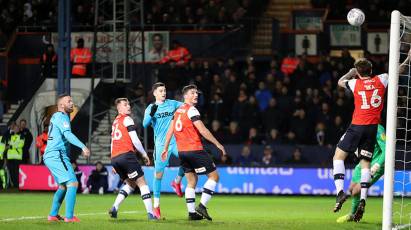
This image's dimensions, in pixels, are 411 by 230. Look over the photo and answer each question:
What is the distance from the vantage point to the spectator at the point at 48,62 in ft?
97.9

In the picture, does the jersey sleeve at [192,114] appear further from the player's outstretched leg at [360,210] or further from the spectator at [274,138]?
the spectator at [274,138]

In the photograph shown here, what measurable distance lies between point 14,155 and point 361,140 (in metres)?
15.2

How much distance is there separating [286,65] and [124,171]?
14.4m

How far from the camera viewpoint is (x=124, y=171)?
15438 millimetres

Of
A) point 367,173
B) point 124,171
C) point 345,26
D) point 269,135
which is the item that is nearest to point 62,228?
point 124,171

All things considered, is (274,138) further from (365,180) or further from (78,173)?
(365,180)

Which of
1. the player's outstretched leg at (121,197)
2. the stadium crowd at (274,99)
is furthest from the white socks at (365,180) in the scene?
the stadium crowd at (274,99)

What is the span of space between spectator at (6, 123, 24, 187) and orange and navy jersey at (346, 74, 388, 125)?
1508 cm

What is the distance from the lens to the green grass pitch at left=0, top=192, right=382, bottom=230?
45.0ft

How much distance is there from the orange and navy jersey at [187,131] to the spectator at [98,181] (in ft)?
35.8

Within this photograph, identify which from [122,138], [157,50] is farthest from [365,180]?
[157,50]

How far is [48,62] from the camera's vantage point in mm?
30062

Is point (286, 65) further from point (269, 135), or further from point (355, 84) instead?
point (355, 84)

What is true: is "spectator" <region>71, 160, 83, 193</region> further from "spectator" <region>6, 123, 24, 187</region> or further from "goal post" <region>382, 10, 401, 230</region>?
"goal post" <region>382, 10, 401, 230</region>
